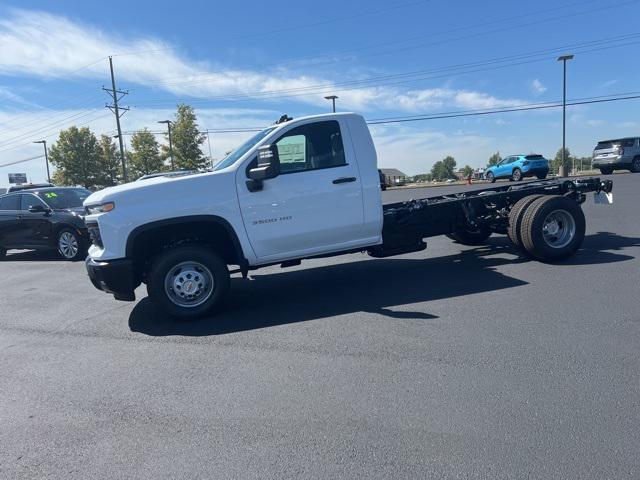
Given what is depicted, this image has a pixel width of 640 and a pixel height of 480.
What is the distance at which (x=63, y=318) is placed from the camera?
6277mm

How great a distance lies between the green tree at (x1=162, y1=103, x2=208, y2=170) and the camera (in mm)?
44500

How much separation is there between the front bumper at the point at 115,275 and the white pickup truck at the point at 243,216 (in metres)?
0.01

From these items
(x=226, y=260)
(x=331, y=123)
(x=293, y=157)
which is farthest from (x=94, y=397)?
(x=331, y=123)

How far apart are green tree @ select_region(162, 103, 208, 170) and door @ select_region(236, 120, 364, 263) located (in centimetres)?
3998

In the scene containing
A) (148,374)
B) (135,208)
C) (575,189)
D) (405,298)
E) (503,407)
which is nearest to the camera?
(503,407)

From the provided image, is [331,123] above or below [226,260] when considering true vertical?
above

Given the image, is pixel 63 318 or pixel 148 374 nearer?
pixel 148 374

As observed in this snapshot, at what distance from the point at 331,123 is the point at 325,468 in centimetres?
440

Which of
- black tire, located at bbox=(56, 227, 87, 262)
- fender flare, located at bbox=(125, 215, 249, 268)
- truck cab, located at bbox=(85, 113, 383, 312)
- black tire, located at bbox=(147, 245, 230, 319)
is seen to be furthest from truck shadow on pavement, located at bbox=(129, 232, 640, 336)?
black tire, located at bbox=(56, 227, 87, 262)

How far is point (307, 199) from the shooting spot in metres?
5.95

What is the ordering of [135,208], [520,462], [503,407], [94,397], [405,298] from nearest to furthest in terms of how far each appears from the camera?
1. [520,462]
2. [503,407]
3. [94,397]
4. [135,208]
5. [405,298]

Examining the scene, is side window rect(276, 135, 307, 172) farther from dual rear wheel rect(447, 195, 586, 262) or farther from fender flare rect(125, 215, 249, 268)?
dual rear wheel rect(447, 195, 586, 262)

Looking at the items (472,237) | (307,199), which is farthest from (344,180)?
(472,237)

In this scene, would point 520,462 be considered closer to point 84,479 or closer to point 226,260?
point 84,479
